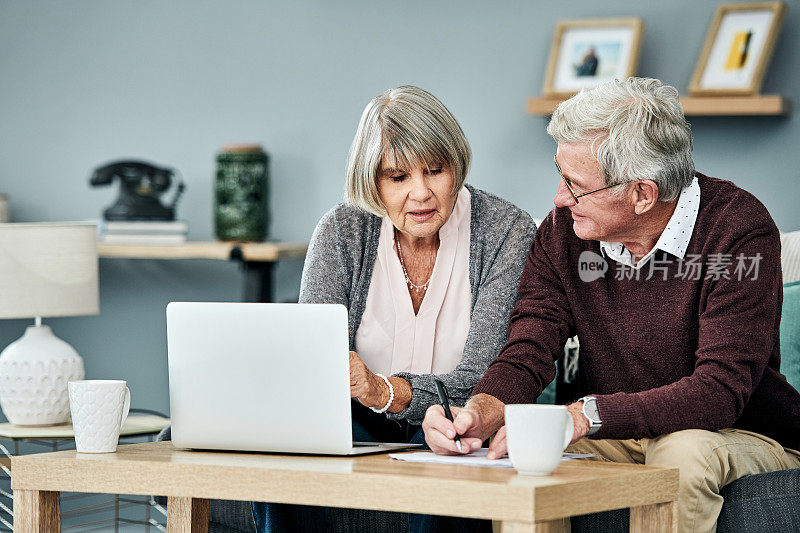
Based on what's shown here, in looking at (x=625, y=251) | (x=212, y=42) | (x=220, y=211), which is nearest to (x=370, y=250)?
(x=625, y=251)

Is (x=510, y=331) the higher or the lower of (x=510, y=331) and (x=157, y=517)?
→ the higher

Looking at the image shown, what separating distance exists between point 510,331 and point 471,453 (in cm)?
41

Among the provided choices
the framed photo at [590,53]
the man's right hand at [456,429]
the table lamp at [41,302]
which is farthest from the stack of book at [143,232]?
the man's right hand at [456,429]

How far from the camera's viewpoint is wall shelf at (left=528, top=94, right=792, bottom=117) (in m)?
2.68

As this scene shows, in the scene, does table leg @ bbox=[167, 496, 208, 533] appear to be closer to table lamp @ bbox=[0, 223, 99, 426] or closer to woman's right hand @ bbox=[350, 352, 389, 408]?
woman's right hand @ bbox=[350, 352, 389, 408]

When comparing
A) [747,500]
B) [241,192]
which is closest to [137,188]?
[241,192]

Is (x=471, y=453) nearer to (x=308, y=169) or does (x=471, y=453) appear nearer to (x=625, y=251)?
(x=625, y=251)

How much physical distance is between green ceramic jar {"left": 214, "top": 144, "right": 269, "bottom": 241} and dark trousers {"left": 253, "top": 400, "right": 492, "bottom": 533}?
1.40 m

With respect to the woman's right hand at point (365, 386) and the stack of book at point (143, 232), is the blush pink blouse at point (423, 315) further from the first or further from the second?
the stack of book at point (143, 232)

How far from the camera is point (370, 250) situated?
81.7 inches

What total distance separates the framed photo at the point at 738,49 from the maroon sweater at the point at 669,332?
99 cm

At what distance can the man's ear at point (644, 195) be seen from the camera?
5.79 ft

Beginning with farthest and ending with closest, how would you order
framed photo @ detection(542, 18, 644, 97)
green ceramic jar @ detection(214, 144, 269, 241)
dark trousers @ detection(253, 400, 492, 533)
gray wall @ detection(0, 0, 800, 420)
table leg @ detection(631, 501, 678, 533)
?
green ceramic jar @ detection(214, 144, 269, 241) < gray wall @ detection(0, 0, 800, 420) < framed photo @ detection(542, 18, 644, 97) < dark trousers @ detection(253, 400, 492, 533) < table leg @ detection(631, 501, 678, 533)

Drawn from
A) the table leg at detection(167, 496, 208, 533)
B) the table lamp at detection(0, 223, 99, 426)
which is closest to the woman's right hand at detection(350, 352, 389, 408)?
the table leg at detection(167, 496, 208, 533)
